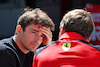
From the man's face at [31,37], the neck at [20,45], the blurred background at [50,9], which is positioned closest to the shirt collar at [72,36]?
the man's face at [31,37]

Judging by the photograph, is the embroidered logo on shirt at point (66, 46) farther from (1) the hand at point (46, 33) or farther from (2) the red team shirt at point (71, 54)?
(1) the hand at point (46, 33)

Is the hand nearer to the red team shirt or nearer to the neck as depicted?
the neck

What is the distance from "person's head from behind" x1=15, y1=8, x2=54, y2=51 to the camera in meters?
2.42

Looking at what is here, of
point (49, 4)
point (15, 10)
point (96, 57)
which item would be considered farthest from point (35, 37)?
point (15, 10)

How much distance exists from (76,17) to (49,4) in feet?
14.8

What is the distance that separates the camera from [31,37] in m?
2.44

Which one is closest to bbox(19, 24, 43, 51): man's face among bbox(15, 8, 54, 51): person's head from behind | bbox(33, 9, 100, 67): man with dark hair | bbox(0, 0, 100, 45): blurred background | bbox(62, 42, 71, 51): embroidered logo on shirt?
bbox(15, 8, 54, 51): person's head from behind

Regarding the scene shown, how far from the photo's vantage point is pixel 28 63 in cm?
253

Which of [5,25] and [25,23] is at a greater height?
[25,23]

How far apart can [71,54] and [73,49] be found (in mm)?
46

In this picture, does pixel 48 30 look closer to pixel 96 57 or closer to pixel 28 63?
pixel 28 63

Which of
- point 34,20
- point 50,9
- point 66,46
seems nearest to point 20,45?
point 34,20

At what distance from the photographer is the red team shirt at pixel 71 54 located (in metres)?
1.73

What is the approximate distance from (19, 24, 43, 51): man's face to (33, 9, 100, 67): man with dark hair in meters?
0.53
